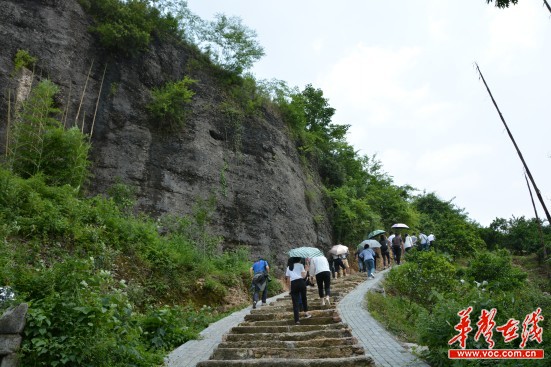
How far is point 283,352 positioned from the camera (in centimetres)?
732

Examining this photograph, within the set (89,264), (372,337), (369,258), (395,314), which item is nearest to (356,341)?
(372,337)

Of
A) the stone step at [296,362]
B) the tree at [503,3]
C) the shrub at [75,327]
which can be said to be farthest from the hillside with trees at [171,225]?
the tree at [503,3]

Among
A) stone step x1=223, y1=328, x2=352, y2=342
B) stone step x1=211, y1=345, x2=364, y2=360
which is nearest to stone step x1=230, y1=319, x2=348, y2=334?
stone step x1=223, y1=328, x2=352, y2=342

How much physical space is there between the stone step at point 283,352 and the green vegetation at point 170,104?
13632 millimetres

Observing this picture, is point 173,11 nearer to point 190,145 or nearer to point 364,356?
point 190,145

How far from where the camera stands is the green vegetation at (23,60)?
16.2 metres

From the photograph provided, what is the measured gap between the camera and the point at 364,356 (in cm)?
641

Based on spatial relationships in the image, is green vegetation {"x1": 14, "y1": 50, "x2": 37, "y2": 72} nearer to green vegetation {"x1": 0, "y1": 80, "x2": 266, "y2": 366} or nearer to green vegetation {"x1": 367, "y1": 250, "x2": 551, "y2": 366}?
green vegetation {"x1": 0, "y1": 80, "x2": 266, "y2": 366}

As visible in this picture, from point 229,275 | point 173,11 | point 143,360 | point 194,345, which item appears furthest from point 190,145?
point 143,360

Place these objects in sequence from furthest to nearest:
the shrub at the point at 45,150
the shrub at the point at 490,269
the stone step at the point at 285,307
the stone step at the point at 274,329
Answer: the shrub at the point at 490,269, the shrub at the point at 45,150, the stone step at the point at 285,307, the stone step at the point at 274,329

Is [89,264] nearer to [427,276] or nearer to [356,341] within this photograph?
[356,341]

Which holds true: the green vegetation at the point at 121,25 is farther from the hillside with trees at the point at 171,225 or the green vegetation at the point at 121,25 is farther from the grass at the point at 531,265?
the grass at the point at 531,265

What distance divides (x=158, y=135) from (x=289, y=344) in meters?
13.5

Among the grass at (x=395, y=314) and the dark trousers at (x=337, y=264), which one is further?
the dark trousers at (x=337, y=264)
